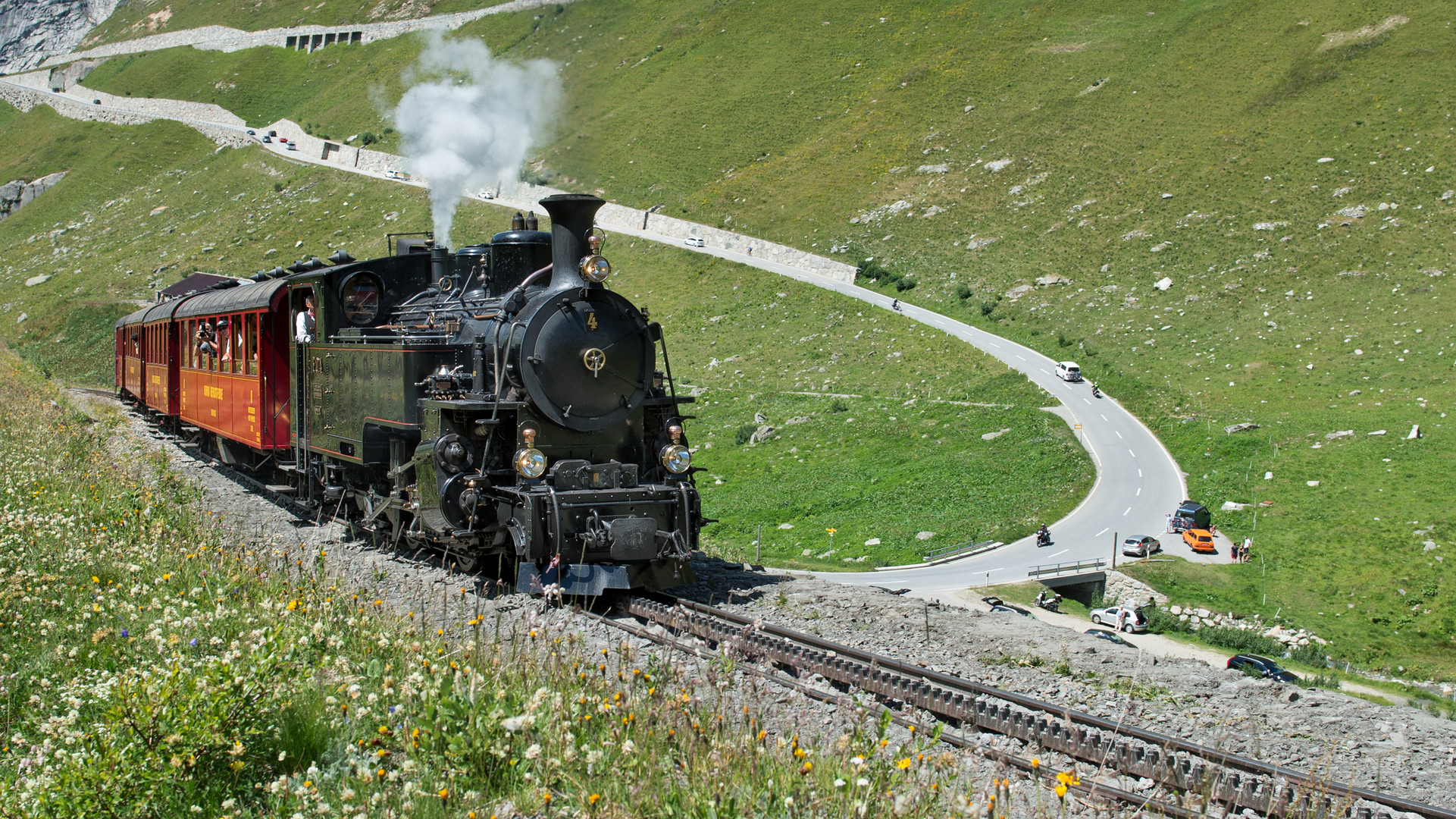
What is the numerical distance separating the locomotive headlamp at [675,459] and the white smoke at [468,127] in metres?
6.82

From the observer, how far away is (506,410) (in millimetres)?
10930

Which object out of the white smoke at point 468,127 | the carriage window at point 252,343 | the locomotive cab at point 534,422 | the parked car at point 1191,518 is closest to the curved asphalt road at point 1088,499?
the parked car at point 1191,518

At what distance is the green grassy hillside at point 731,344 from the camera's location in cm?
2836

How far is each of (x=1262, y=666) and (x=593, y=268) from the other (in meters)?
12.6

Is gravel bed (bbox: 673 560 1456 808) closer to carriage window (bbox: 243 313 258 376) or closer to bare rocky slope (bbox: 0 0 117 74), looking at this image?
carriage window (bbox: 243 313 258 376)

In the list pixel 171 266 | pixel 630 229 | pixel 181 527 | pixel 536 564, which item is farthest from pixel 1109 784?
pixel 171 266

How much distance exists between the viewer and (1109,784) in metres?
6.03

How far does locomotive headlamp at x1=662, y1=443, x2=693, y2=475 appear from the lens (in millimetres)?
11500

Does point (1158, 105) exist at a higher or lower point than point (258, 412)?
higher

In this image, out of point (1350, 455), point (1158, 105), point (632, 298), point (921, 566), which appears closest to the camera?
point (921, 566)

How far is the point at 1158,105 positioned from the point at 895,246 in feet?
65.8

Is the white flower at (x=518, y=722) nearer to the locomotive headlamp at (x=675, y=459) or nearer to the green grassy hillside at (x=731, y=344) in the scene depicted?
the locomotive headlamp at (x=675, y=459)

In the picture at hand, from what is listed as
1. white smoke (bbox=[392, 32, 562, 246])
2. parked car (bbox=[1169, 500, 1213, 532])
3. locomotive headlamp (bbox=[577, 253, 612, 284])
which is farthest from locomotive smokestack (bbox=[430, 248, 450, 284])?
parked car (bbox=[1169, 500, 1213, 532])

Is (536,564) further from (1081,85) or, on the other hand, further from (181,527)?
(1081,85)
